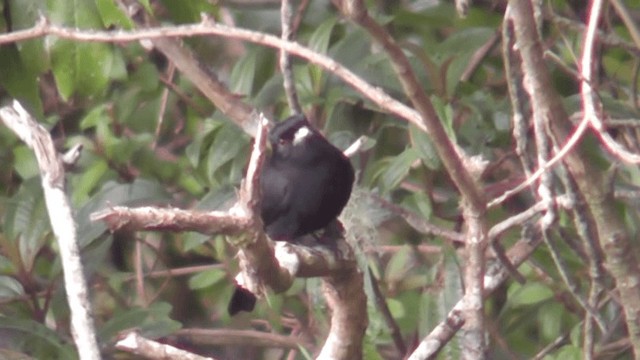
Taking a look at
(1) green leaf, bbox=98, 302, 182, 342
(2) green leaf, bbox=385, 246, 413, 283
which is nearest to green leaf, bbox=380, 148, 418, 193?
(2) green leaf, bbox=385, 246, 413, 283

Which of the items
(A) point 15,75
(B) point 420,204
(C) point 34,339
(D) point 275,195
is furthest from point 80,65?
(B) point 420,204

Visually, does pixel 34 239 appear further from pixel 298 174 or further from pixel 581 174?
pixel 581 174

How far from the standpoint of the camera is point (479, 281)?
2.55 metres

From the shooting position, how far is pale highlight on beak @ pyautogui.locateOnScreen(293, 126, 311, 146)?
12.2 feet

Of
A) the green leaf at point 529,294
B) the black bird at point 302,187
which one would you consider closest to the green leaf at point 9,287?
the black bird at point 302,187

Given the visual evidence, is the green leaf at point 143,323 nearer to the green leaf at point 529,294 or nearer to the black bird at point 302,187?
the black bird at point 302,187

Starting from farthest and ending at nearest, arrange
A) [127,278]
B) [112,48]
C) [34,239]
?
[127,278] → [34,239] → [112,48]

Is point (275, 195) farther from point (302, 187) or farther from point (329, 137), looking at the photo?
point (329, 137)

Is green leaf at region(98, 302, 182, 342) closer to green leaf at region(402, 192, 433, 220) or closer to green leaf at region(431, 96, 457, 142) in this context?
green leaf at region(402, 192, 433, 220)

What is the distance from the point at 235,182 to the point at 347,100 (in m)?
0.37

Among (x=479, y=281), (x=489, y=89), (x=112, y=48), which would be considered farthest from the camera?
(x=489, y=89)

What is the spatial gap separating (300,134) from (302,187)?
18 cm

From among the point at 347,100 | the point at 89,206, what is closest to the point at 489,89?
the point at 347,100

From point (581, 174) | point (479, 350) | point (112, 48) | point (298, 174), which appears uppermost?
point (112, 48)
